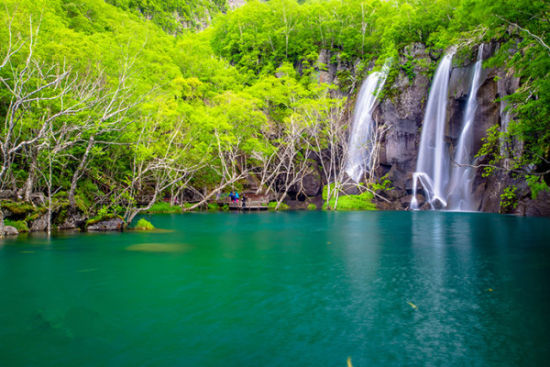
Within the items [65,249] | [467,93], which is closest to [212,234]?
[65,249]

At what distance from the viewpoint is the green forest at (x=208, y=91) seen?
47.4ft

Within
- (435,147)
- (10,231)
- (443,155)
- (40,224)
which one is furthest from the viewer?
(435,147)

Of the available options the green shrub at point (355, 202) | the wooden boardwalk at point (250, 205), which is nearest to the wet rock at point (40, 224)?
the wooden boardwalk at point (250, 205)

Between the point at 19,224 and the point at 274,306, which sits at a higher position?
the point at 19,224

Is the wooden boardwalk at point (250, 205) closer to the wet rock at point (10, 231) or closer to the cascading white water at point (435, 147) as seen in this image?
the cascading white water at point (435, 147)

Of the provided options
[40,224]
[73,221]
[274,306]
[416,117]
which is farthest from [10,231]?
[416,117]

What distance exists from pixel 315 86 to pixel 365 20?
17.5m

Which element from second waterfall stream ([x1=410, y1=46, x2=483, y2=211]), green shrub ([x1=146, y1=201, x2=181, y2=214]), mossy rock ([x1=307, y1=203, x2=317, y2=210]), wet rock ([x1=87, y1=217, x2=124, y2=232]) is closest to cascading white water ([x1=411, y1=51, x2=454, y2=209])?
second waterfall stream ([x1=410, y1=46, x2=483, y2=211])

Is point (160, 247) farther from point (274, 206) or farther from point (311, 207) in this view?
point (311, 207)

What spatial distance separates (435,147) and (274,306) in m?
31.6

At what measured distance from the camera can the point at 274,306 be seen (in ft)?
21.6

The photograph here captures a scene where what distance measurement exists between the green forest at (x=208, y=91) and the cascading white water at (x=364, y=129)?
4.62ft

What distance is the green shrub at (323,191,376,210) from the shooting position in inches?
1464

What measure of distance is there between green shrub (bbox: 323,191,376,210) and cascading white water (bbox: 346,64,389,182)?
9.08ft
